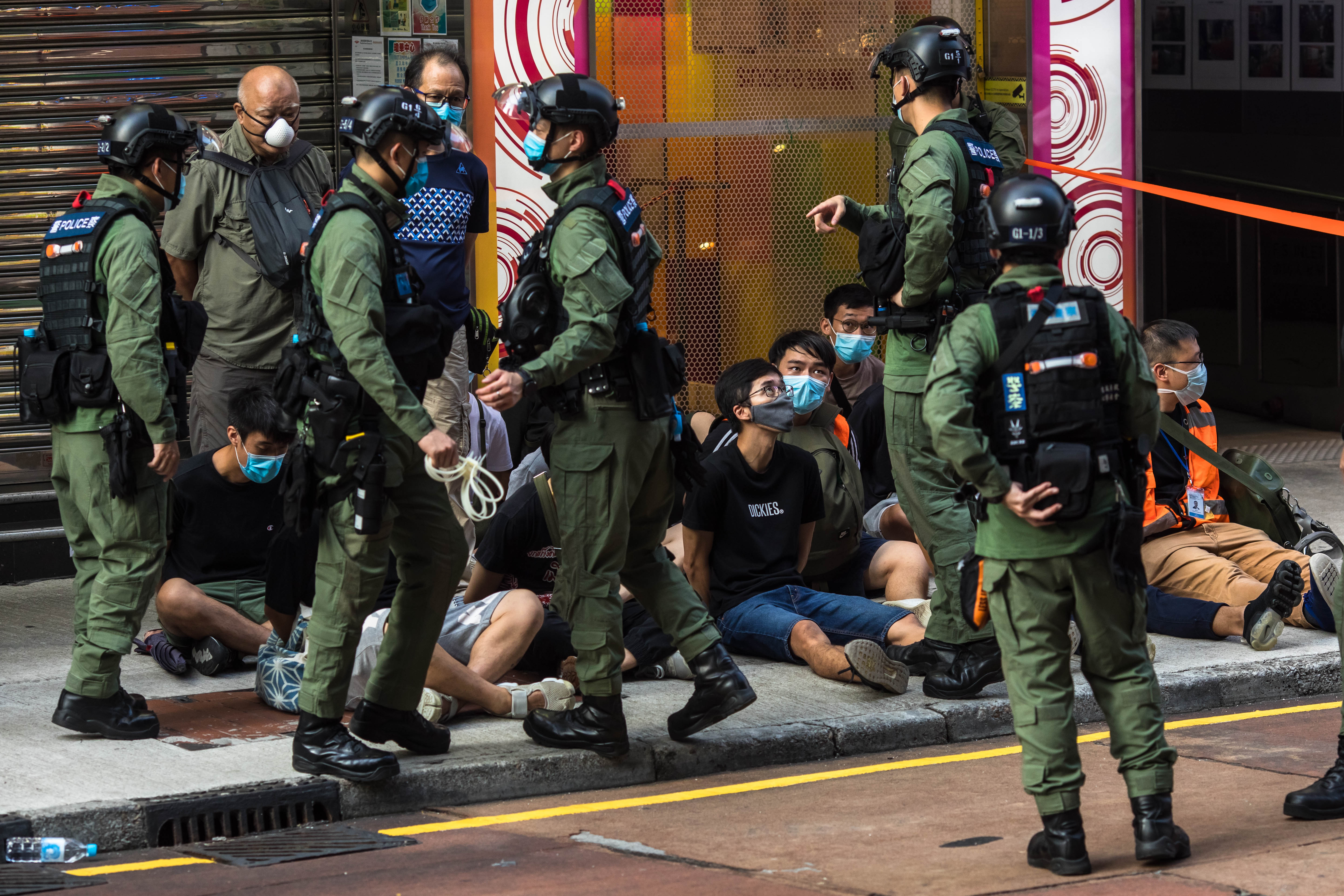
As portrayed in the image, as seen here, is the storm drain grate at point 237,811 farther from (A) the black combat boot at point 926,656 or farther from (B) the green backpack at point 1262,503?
(B) the green backpack at point 1262,503

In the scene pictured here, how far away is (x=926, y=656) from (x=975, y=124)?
6.92ft

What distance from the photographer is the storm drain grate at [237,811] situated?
5.57 m

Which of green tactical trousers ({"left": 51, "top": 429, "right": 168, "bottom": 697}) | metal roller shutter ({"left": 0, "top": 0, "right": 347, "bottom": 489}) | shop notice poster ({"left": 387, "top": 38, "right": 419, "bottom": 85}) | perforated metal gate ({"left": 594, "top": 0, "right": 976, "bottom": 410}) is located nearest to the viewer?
green tactical trousers ({"left": 51, "top": 429, "right": 168, "bottom": 697})

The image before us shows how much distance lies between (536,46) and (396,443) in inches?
187

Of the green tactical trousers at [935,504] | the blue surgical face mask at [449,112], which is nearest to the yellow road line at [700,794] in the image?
the green tactical trousers at [935,504]

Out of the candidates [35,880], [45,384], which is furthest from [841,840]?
[45,384]

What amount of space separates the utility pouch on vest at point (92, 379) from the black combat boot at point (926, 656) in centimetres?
299

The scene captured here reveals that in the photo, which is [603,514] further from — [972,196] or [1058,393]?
[972,196]

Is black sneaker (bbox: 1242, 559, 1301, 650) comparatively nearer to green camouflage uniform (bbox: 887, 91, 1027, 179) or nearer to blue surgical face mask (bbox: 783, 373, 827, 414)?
blue surgical face mask (bbox: 783, 373, 827, 414)

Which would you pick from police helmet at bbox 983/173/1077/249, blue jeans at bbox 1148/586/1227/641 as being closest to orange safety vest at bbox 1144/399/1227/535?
blue jeans at bbox 1148/586/1227/641

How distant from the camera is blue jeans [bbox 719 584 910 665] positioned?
7.46 metres

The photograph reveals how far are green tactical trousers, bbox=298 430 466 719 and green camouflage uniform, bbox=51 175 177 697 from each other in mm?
748

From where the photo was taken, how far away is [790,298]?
434 inches

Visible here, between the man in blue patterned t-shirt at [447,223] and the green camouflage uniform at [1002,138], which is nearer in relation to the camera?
the man in blue patterned t-shirt at [447,223]
